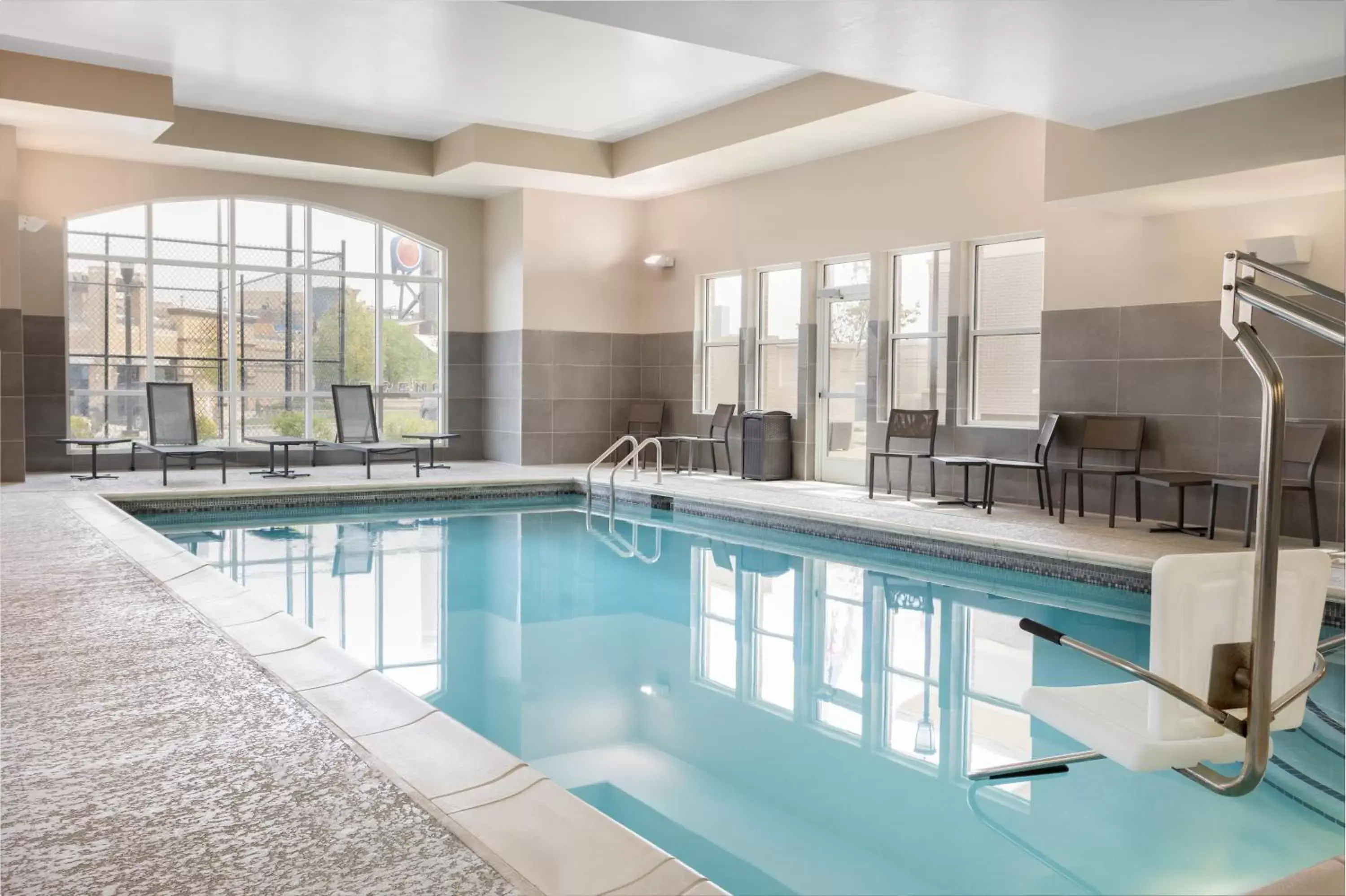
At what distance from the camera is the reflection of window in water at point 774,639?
460cm

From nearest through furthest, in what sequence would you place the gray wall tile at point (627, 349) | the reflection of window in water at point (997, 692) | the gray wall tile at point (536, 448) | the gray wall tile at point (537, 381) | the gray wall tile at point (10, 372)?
the reflection of window in water at point (997, 692) < the gray wall tile at point (10, 372) < the gray wall tile at point (537, 381) < the gray wall tile at point (536, 448) < the gray wall tile at point (627, 349)

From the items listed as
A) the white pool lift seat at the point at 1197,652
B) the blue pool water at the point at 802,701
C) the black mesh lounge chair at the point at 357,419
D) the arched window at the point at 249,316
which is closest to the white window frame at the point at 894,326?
the blue pool water at the point at 802,701

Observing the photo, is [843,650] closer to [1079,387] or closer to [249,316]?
[1079,387]

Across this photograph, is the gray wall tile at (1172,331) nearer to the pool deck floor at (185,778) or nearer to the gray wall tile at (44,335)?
the pool deck floor at (185,778)

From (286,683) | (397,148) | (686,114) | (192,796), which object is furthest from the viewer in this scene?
(397,148)

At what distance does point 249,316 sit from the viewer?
12.1 metres

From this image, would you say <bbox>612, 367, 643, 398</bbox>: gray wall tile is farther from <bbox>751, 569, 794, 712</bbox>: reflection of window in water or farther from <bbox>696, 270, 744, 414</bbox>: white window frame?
<bbox>751, 569, 794, 712</bbox>: reflection of window in water

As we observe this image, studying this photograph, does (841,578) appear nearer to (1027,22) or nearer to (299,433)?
(1027,22)

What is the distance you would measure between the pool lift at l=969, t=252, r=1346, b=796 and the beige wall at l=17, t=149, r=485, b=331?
11.1 metres

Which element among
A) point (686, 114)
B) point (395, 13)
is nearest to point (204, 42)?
point (395, 13)

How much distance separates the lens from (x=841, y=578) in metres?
7.05

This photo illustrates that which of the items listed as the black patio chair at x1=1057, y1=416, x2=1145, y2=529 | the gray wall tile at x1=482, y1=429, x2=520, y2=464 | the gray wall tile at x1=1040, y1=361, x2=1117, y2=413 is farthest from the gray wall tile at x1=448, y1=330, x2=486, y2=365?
the black patio chair at x1=1057, y1=416, x2=1145, y2=529

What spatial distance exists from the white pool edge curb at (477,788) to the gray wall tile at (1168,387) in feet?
21.6

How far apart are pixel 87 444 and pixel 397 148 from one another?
4.56 meters
